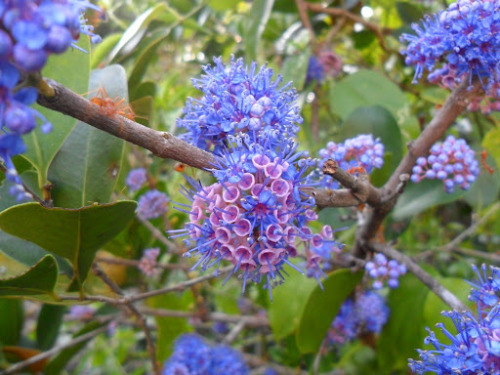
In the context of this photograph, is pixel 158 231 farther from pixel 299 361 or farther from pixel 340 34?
pixel 340 34

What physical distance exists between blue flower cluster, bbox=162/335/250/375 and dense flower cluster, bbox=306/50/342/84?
4.40 feet

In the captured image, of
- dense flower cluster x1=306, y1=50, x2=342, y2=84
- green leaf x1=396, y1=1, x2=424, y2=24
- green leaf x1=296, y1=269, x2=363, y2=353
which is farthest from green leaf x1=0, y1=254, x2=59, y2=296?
green leaf x1=396, y1=1, x2=424, y2=24

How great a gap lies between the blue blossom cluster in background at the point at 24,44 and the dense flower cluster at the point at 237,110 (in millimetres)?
390

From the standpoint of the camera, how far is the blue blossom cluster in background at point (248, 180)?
0.92 m

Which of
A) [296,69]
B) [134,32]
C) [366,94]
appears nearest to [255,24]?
[296,69]

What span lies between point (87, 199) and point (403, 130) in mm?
1263

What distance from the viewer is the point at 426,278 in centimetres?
121

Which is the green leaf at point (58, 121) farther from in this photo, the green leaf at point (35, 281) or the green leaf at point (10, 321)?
the green leaf at point (10, 321)

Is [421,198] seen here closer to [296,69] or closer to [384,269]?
[384,269]

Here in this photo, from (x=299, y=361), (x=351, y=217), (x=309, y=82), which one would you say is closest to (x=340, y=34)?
(x=309, y=82)

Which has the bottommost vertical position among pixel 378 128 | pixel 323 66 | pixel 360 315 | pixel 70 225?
pixel 70 225

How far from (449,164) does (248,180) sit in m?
0.66

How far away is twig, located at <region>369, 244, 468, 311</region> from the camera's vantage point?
1037mm

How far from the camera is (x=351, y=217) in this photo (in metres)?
1.52
